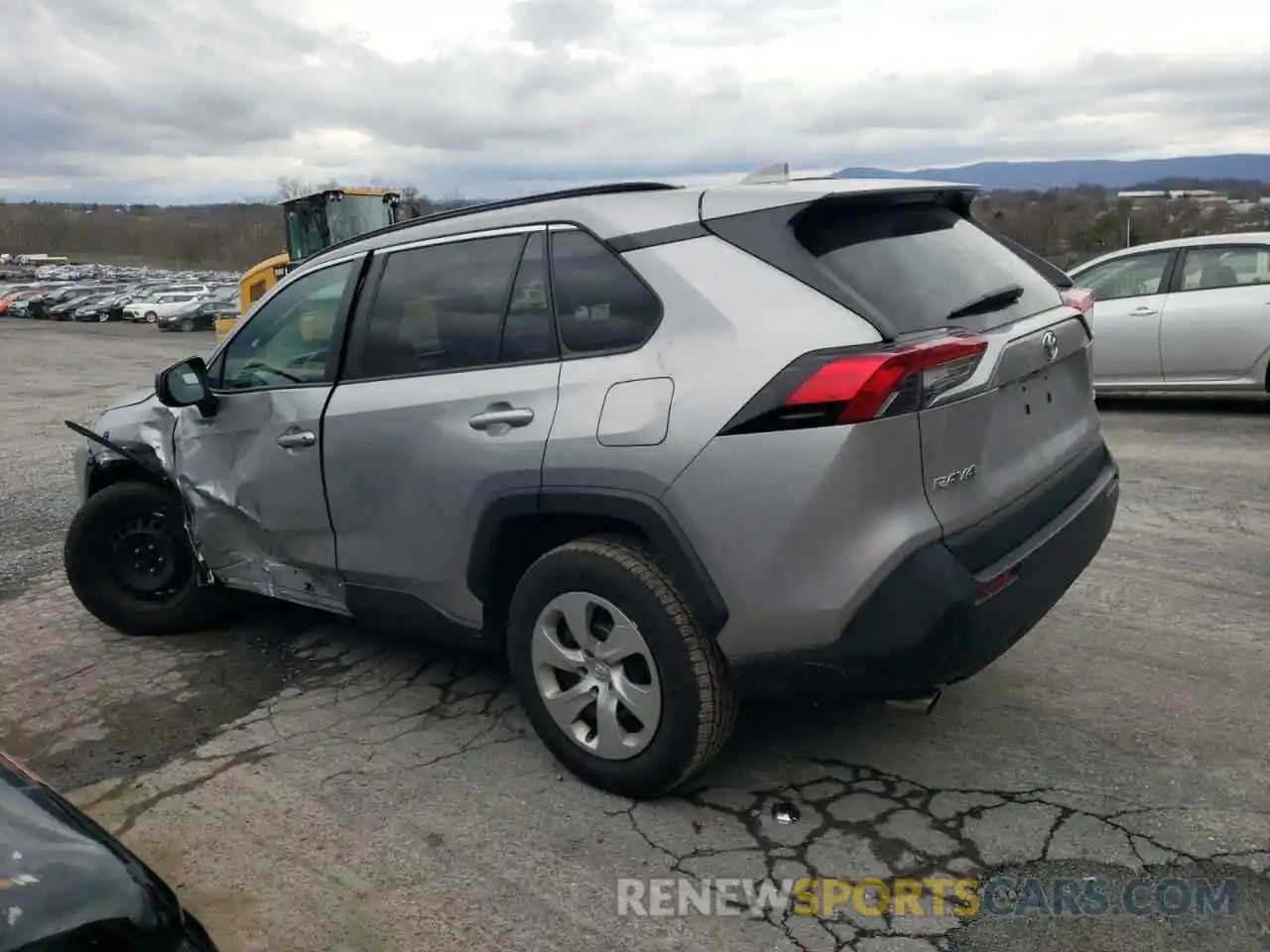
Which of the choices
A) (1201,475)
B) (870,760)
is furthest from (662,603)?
(1201,475)

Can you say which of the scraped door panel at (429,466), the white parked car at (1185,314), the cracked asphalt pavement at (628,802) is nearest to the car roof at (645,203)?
the scraped door panel at (429,466)

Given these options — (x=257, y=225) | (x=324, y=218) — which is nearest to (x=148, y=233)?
(x=257, y=225)

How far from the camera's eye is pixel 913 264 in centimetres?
306

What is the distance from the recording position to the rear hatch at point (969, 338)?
276 cm

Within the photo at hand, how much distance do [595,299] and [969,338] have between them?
1104 mm

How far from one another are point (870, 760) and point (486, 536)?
4.75 feet

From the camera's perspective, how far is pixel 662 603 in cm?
291

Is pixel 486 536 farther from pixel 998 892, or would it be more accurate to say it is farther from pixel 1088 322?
pixel 1088 322

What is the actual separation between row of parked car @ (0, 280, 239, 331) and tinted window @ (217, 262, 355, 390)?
1325 inches

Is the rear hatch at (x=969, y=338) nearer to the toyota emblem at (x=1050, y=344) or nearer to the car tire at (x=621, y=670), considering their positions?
the toyota emblem at (x=1050, y=344)

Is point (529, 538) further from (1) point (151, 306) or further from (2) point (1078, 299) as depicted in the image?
(1) point (151, 306)

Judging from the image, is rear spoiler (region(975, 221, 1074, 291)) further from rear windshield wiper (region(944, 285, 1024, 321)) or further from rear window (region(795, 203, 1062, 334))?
rear windshield wiper (region(944, 285, 1024, 321))

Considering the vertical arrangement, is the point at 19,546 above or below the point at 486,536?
below

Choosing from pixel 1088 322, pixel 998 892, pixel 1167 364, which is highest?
pixel 1088 322
